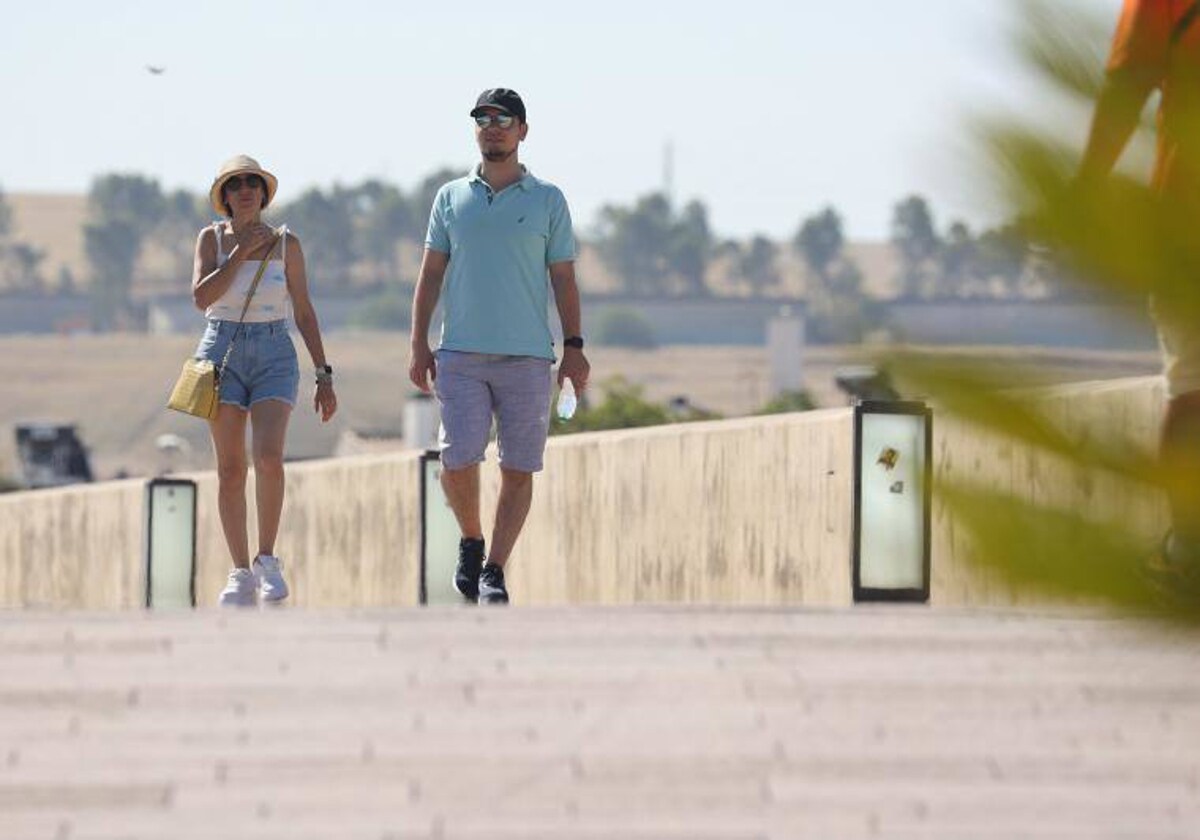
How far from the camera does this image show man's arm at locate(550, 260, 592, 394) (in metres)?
9.35

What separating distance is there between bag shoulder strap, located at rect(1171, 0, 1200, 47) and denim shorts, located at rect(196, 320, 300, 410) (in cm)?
674

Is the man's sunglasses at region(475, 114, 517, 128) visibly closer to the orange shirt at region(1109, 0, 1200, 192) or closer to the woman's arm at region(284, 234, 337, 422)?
the woman's arm at region(284, 234, 337, 422)

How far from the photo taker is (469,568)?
9.68 metres

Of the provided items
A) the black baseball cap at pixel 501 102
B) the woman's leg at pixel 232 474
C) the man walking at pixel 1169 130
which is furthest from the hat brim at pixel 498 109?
the man walking at pixel 1169 130

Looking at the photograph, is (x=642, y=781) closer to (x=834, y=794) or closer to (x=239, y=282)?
(x=834, y=794)

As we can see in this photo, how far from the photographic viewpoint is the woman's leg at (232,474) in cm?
1016

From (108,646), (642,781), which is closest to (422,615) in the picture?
(108,646)

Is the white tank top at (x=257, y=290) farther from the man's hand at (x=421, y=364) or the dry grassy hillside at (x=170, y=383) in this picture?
the dry grassy hillside at (x=170, y=383)

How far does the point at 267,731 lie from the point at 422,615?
94 centimetres

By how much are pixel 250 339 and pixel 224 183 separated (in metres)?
0.54

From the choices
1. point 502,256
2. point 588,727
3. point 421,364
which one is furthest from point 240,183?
point 588,727

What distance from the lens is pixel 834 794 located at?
5.80 m

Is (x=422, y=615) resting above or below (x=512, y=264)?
below

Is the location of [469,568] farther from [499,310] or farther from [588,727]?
[588,727]
